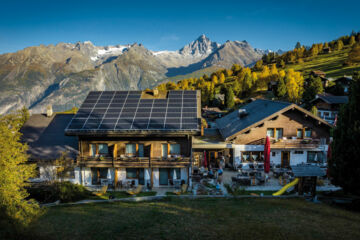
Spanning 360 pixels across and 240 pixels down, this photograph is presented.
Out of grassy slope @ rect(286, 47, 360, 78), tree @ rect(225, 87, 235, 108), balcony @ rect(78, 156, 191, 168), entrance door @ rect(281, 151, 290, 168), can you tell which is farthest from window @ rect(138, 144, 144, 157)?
grassy slope @ rect(286, 47, 360, 78)

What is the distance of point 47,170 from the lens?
2111cm

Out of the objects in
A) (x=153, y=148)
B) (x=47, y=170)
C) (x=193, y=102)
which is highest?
(x=193, y=102)

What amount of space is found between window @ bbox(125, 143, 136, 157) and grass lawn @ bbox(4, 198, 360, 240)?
244 inches

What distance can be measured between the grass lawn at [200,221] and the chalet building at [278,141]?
10.4 m

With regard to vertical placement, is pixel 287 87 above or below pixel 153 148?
above

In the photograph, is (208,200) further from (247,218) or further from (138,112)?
(138,112)

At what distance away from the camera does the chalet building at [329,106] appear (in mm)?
52469

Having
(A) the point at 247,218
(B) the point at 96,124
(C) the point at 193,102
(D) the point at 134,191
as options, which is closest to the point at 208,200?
(A) the point at 247,218

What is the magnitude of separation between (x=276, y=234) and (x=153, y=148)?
1431 cm

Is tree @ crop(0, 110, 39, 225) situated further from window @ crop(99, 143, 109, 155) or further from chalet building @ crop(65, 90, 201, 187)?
window @ crop(99, 143, 109, 155)

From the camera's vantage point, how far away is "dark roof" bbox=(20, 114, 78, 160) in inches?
913

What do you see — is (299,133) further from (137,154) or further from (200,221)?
(200,221)

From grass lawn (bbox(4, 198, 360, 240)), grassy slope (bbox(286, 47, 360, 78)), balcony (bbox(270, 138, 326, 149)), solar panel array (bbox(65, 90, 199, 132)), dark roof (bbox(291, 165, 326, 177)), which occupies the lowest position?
grass lawn (bbox(4, 198, 360, 240))

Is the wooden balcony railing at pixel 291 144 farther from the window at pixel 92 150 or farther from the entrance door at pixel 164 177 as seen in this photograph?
the window at pixel 92 150
